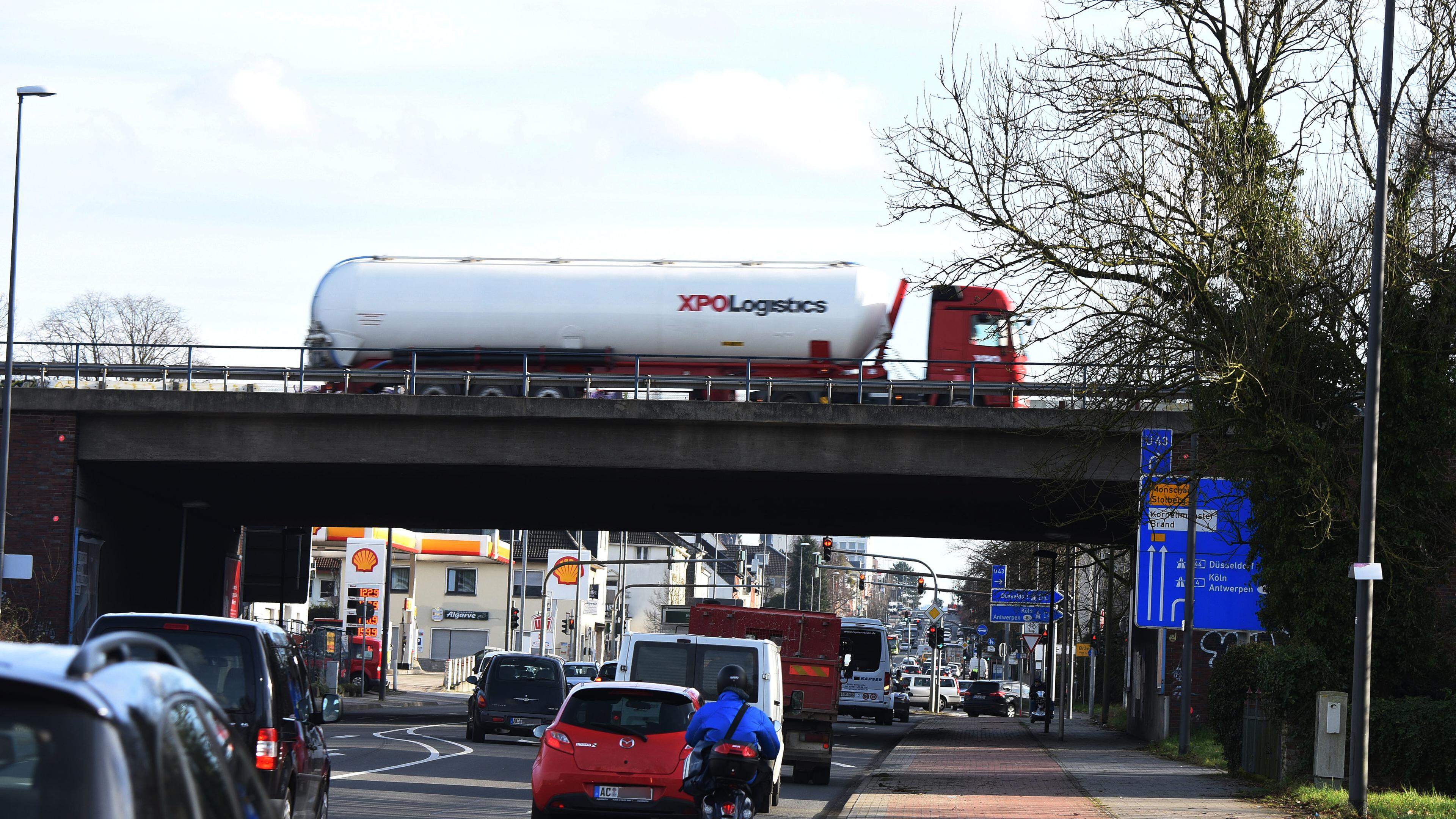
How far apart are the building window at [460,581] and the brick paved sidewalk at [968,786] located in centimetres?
5680

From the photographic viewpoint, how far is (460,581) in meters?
89.4

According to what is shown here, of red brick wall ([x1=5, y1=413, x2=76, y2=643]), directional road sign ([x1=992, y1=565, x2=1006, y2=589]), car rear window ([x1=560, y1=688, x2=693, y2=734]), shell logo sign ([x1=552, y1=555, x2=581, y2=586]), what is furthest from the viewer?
shell logo sign ([x1=552, y1=555, x2=581, y2=586])

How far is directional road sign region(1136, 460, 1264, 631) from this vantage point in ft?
76.3

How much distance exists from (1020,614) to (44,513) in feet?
84.5

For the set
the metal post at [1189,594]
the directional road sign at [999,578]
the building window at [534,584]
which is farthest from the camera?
the building window at [534,584]

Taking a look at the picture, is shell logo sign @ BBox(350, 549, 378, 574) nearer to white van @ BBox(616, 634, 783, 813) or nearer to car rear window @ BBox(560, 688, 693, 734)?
white van @ BBox(616, 634, 783, 813)

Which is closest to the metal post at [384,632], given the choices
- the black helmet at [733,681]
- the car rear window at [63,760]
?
the black helmet at [733,681]

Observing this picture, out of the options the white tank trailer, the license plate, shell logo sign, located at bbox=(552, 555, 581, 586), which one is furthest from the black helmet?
shell logo sign, located at bbox=(552, 555, 581, 586)

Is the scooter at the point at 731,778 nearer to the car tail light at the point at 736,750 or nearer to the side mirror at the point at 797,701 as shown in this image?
the car tail light at the point at 736,750

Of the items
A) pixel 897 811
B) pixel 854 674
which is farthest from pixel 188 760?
pixel 854 674

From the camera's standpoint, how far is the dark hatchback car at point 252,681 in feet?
30.6

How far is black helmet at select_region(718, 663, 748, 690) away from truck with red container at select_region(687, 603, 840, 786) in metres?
8.61

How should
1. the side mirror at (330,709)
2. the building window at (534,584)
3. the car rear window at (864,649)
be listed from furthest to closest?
1. the building window at (534,584)
2. the car rear window at (864,649)
3. the side mirror at (330,709)

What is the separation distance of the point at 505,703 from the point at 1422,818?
16547mm
